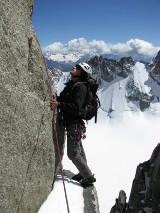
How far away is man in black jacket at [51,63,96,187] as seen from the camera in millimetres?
11062

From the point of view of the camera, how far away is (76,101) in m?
11.0

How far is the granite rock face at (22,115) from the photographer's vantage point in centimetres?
823

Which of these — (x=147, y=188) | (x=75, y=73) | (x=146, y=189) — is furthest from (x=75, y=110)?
(x=146, y=189)

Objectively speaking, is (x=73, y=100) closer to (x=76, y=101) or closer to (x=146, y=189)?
(x=76, y=101)

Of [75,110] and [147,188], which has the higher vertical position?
[147,188]

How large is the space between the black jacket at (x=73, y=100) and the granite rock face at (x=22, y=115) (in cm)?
66

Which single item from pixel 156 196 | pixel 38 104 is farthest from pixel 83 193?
pixel 156 196

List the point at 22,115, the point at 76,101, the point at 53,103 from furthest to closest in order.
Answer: the point at 76,101 → the point at 53,103 → the point at 22,115

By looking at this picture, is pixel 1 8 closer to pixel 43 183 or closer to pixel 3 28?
pixel 3 28

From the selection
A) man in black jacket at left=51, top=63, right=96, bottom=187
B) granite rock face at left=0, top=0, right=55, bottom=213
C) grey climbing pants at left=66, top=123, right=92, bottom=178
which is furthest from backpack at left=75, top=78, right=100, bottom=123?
granite rock face at left=0, top=0, right=55, bottom=213

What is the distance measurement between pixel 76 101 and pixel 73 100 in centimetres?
15

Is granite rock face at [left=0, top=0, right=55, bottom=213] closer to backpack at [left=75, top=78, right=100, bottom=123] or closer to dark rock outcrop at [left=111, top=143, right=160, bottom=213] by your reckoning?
backpack at [left=75, top=78, right=100, bottom=123]

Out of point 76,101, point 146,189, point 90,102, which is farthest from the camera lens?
point 146,189

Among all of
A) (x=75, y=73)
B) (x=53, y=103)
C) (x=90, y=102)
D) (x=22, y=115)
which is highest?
(x=75, y=73)
